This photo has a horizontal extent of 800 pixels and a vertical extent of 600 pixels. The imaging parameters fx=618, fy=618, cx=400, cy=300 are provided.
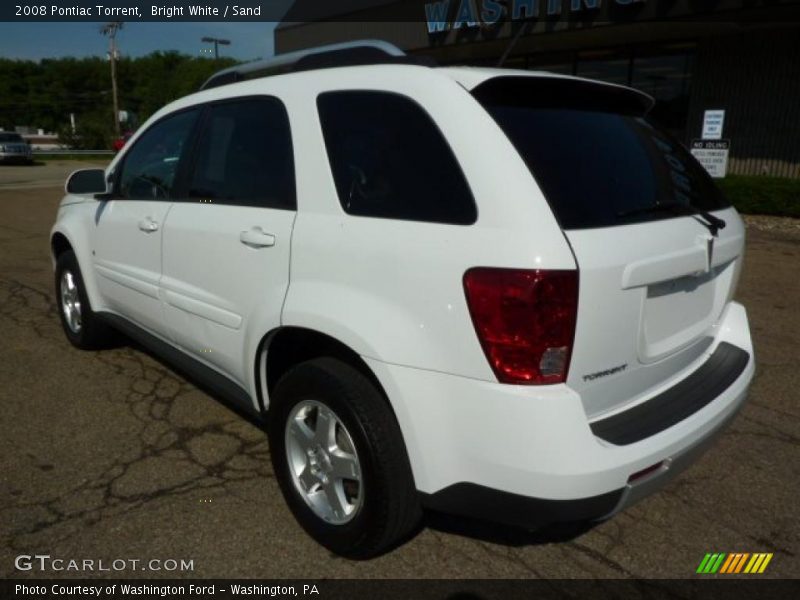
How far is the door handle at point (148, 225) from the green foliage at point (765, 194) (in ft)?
33.6

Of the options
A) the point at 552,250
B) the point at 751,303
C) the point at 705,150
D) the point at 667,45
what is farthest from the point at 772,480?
the point at 667,45

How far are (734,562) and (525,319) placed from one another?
4.80 ft

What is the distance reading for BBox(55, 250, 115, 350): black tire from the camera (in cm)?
422

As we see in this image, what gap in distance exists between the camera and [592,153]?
7.08 feet

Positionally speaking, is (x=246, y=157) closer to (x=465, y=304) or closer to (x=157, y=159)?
(x=157, y=159)

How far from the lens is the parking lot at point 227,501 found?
7.74 feet

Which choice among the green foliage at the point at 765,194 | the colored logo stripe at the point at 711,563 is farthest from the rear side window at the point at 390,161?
the green foliage at the point at 765,194

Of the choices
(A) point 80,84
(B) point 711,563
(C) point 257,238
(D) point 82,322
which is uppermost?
(A) point 80,84

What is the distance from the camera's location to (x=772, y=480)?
2916mm

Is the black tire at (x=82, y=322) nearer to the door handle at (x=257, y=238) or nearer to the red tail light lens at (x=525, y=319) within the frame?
the door handle at (x=257, y=238)

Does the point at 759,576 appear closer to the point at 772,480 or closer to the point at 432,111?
the point at 772,480
